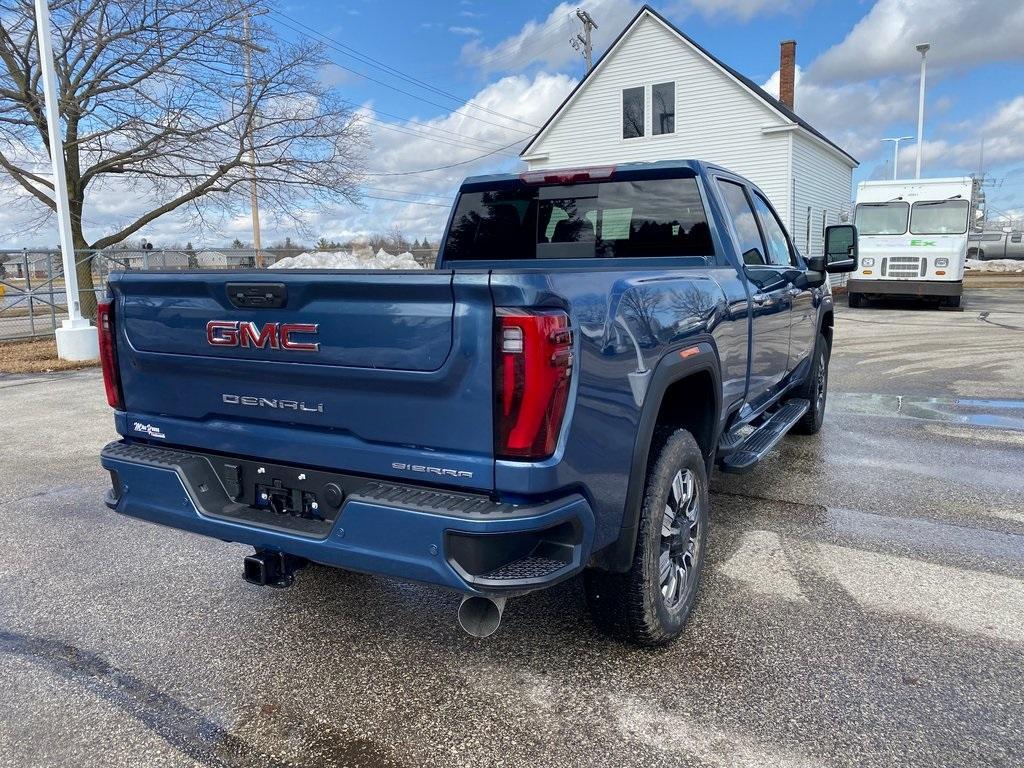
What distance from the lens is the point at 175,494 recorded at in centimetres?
295

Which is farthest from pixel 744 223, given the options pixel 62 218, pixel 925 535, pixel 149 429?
pixel 62 218

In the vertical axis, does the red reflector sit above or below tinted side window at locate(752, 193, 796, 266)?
above

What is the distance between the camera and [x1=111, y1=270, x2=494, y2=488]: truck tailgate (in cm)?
233

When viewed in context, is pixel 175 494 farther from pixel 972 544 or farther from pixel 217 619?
pixel 972 544

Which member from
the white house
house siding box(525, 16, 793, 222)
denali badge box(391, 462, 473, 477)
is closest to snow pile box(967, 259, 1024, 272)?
the white house

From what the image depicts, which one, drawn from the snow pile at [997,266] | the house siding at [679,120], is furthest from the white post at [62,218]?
the snow pile at [997,266]

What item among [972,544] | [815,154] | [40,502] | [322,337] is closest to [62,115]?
[40,502]

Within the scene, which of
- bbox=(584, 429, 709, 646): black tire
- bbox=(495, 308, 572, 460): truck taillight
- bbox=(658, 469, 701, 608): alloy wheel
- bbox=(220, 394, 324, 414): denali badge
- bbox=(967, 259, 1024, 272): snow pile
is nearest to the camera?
bbox=(495, 308, 572, 460): truck taillight

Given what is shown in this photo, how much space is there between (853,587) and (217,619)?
297 centimetres

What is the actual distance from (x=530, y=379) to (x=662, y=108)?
932 inches

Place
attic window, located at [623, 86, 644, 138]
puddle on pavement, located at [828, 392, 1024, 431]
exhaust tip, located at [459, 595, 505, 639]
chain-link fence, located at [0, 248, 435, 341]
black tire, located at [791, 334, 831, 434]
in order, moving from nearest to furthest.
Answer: exhaust tip, located at [459, 595, 505, 639] < black tire, located at [791, 334, 831, 434] < puddle on pavement, located at [828, 392, 1024, 431] < chain-link fence, located at [0, 248, 435, 341] < attic window, located at [623, 86, 644, 138]

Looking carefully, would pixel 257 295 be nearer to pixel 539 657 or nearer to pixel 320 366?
pixel 320 366

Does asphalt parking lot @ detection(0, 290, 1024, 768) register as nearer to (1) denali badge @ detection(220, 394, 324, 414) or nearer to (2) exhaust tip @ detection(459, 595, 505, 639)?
(2) exhaust tip @ detection(459, 595, 505, 639)

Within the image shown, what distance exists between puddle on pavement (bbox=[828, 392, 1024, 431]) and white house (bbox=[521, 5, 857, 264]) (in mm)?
14550
